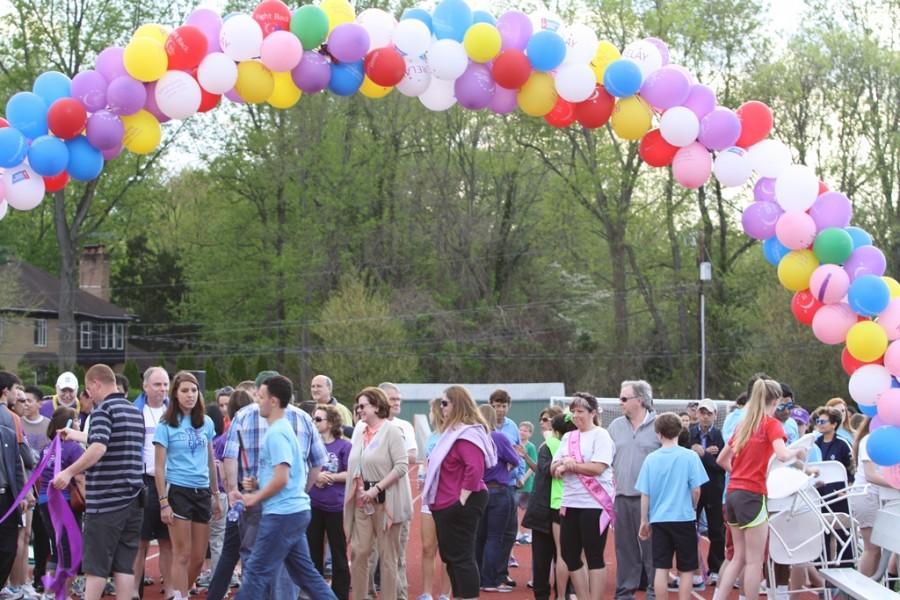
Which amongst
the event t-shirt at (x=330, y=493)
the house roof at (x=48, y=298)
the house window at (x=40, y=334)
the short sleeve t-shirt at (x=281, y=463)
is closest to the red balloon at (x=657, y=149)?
the event t-shirt at (x=330, y=493)

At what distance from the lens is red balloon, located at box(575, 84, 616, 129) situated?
9.93 metres

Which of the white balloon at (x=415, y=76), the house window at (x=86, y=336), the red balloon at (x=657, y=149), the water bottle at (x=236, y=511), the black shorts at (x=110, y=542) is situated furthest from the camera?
the house window at (x=86, y=336)

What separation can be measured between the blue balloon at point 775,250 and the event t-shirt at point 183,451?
490 centimetres

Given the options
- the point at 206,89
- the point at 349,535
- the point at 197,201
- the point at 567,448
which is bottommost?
the point at 349,535

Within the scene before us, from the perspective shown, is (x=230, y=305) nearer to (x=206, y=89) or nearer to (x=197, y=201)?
(x=197, y=201)

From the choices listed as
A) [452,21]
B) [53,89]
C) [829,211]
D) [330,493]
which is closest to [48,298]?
[330,493]

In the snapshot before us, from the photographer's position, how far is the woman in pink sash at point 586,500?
30.8 ft

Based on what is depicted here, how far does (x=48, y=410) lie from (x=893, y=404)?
8969 mm

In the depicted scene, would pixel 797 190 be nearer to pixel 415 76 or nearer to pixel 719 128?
pixel 719 128

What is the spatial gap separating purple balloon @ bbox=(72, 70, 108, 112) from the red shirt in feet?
18.5

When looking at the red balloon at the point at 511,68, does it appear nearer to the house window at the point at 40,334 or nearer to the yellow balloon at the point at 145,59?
the yellow balloon at the point at 145,59

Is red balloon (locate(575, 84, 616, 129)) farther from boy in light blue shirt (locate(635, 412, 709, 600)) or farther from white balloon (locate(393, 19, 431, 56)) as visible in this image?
boy in light blue shirt (locate(635, 412, 709, 600))

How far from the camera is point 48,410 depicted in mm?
13383

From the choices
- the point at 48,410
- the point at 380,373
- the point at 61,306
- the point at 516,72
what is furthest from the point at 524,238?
the point at 516,72
